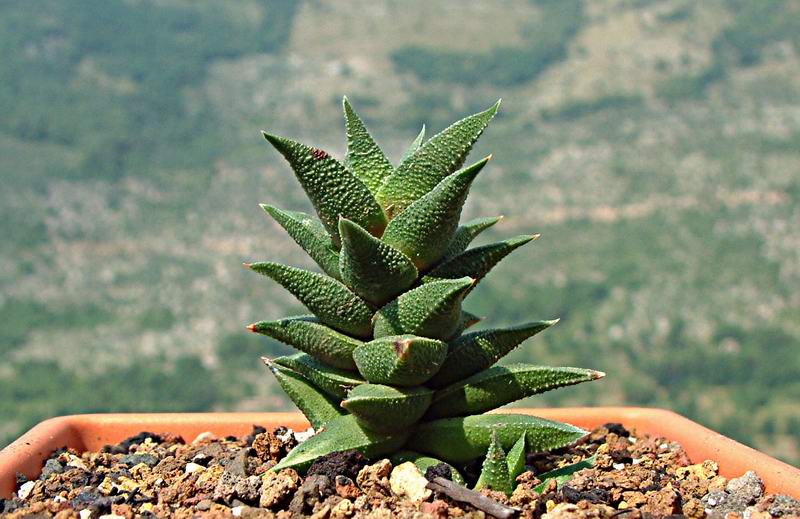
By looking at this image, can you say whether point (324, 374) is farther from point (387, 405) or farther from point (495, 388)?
point (495, 388)

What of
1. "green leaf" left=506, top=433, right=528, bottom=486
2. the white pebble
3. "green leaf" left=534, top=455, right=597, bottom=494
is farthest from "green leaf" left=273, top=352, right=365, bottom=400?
the white pebble

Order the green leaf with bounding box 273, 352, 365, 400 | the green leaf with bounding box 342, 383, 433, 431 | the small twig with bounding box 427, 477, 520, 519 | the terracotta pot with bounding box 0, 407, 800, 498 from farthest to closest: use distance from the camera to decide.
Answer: the terracotta pot with bounding box 0, 407, 800, 498, the green leaf with bounding box 273, 352, 365, 400, the green leaf with bounding box 342, 383, 433, 431, the small twig with bounding box 427, 477, 520, 519

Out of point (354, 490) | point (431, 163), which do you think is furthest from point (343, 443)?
point (431, 163)

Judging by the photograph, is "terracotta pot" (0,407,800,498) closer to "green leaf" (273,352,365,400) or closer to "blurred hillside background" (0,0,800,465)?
"green leaf" (273,352,365,400)

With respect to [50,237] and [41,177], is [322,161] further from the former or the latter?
[41,177]

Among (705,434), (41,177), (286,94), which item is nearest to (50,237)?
(41,177)
